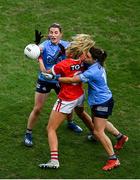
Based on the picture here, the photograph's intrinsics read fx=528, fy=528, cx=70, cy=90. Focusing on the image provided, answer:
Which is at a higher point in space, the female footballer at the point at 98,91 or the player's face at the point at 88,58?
the player's face at the point at 88,58

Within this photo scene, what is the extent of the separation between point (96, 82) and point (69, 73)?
416mm

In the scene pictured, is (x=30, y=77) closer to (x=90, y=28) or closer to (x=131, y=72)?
(x=131, y=72)

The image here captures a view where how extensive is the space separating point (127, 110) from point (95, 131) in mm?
2191

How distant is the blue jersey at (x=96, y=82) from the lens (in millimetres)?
7543

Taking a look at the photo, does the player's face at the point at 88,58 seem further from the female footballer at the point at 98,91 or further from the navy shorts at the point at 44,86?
the navy shorts at the point at 44,86

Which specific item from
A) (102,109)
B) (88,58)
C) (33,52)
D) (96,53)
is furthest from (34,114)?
(96,53)

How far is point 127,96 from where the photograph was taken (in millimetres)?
10531

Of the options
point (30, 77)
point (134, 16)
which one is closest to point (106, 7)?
point (134, 16)

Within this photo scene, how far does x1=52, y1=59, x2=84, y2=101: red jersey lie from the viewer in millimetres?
7652

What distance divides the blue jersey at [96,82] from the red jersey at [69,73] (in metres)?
0.18

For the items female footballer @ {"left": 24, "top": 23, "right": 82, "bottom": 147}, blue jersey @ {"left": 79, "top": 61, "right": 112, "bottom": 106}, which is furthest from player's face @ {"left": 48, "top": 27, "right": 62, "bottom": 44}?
blue jersey @ {"left": 79, "top": 61, "right": 112, "bottom": 106}

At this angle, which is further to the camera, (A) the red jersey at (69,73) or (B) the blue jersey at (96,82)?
(A) the red jersey at (69,73)

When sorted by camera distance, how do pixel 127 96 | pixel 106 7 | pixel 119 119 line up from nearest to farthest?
1. pixel 119 119
2. pixel 127 96
3. pixel 106 7

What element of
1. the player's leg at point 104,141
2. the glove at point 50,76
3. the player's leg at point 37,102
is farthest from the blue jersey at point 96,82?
the player's leg at point 37,102
